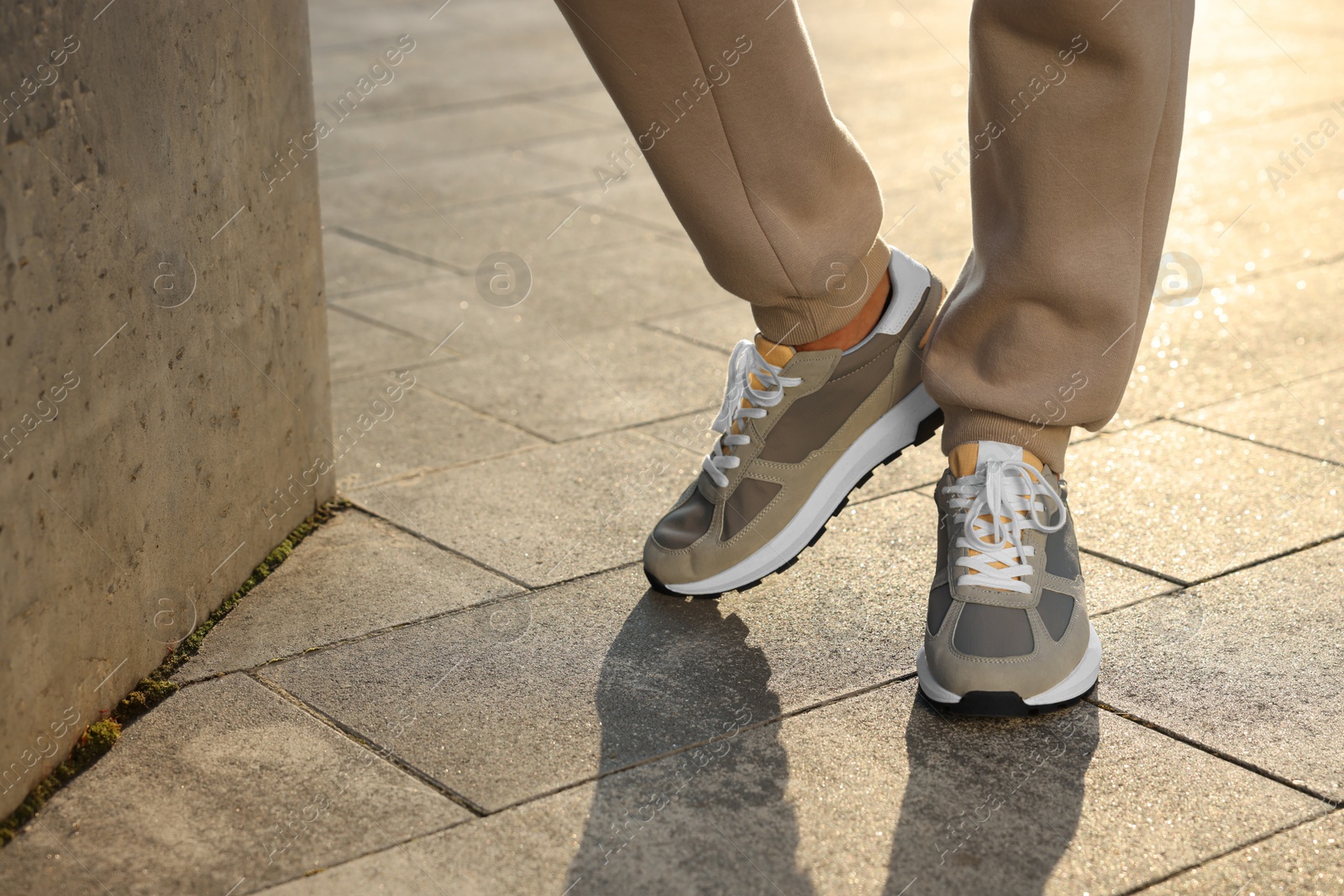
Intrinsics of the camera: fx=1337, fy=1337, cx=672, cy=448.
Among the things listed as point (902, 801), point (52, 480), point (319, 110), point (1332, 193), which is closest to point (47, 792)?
point (52, 480)

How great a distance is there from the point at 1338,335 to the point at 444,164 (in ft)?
11.6

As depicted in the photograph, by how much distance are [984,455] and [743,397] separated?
41cm

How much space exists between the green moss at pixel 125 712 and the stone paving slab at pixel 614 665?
0.50ft

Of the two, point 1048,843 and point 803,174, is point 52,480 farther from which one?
point 1048,843

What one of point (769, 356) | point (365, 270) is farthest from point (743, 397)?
point (365, 270)

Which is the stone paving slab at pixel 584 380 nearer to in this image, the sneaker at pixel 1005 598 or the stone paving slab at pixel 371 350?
the stone paving slab at pixel 371 350

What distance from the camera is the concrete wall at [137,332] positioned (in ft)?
5.31

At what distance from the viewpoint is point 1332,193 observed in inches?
186

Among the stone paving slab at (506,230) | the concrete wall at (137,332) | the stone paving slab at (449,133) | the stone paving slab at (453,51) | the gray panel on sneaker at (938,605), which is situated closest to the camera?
the concrete wall at (137,332)

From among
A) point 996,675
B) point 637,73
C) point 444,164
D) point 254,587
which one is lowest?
point 444,164

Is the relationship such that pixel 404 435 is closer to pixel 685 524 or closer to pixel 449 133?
pixel 685 524

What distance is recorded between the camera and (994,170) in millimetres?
1928

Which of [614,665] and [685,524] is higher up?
[685,524]

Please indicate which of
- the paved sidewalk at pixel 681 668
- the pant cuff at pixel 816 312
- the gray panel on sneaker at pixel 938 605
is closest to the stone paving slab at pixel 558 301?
the paved sidewalk at pixel 681 668
